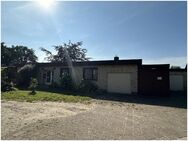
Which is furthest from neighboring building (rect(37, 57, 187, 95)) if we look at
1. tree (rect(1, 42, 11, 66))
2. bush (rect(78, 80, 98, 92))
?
tree (rect(1, 42, 11, 66))

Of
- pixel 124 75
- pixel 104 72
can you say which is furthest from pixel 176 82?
pixel 104 72

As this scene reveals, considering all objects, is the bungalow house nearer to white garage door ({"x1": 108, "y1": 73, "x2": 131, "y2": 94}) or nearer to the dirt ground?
white garage door ({"x1": 108, "y1": 73, "x2": 131, "y2": 94})

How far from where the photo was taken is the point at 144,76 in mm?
18969

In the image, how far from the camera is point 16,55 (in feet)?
216

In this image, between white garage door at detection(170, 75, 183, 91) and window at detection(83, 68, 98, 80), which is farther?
white garage door at detection(170, 75, 183, 91)

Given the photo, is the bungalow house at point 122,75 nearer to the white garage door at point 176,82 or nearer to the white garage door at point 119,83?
the white garage door at point 119,83

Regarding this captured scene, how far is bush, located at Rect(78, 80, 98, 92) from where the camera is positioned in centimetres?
2029

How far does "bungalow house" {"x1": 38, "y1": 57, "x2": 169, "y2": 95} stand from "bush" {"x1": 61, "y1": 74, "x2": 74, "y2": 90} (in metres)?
0.72

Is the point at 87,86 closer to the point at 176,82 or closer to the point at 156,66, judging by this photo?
Answer: the point at 156,66

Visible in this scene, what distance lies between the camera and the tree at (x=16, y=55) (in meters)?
61.2

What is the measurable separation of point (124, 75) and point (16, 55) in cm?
5380

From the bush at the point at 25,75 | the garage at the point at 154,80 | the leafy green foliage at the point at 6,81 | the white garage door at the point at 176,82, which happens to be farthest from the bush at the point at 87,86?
the white garage door at the point at 176,82

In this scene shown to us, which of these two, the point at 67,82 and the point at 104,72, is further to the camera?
the point at 67,82

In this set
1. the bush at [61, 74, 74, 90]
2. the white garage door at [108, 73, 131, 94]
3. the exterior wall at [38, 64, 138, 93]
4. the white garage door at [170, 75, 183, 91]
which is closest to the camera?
the exterior wall at [38, 64, 138, 93]
